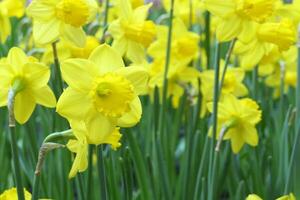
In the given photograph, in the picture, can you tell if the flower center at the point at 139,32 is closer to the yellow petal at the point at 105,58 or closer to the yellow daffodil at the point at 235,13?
the yellow daffodil at the point at 235,13

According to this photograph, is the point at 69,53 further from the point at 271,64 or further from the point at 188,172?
the point at 271,64

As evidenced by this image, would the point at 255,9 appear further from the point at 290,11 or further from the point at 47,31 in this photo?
the point at 47,31

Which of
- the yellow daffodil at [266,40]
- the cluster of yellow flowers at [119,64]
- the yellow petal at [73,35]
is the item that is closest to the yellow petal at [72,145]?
the cluster of yellow flowers at [119,64]

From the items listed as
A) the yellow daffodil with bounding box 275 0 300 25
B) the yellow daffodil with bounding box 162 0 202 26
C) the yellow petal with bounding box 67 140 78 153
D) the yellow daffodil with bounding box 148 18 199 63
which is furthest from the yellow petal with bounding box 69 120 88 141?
Result: the yellow daffodil with bounding box 162 0 202 26

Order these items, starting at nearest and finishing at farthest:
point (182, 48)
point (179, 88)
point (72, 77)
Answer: point (72, 77) → point (182, 48) → point (179, 88)

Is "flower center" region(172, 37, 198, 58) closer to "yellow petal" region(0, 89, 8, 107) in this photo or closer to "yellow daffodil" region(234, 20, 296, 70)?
"yellow daffodil" region(234, 20, 296, 70)

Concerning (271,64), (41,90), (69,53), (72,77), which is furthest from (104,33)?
(271,64)

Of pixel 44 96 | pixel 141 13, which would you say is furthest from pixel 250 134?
pixel 44 96
